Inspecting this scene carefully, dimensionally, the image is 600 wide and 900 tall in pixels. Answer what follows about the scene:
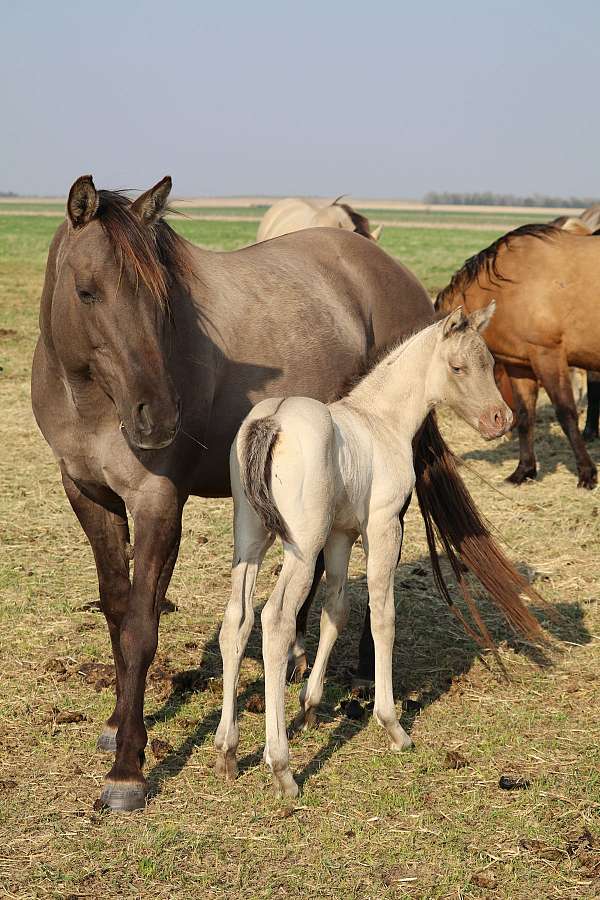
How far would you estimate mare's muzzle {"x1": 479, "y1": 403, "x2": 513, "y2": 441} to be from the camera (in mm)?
4340

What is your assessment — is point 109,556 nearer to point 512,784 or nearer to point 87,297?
point 87,297

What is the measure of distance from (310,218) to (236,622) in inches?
392

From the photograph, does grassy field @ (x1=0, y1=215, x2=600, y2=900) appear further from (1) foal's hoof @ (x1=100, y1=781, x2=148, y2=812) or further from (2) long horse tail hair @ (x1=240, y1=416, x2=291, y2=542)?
(2) long horse tail hair @ (x1=240, y1=416, x2=291, y2=542)

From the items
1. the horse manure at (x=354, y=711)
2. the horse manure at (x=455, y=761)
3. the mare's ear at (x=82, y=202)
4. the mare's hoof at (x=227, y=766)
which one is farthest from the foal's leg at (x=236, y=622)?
the mare's ear at (x=82, y=202)

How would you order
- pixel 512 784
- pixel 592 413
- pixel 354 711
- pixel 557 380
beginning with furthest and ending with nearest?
1. pixel 592 413
2. pixel 557 380
3. pixel 354 711
4. pixel 512 784

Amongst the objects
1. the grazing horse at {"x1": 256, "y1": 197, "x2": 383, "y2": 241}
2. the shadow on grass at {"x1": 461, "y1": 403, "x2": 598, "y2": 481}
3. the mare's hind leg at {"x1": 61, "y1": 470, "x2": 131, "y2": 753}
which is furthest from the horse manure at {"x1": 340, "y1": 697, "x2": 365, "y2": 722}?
the grazing horse at {"x1": 256, "y1": 197, "x2": 383, "y2": 241}

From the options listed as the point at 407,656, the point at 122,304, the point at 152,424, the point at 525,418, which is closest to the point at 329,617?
the point at 407,656

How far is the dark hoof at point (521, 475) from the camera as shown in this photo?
8.98m

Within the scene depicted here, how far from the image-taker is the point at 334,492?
3.78 metres

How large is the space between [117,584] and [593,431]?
303 inches

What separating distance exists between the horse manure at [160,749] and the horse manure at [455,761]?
119 cm

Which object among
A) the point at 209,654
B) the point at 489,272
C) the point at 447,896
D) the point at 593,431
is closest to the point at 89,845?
the point at 447,896

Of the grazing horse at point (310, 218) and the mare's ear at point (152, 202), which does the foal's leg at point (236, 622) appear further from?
the grazing horse at point (310, 218)

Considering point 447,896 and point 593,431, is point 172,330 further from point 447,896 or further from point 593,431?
point 593,431
